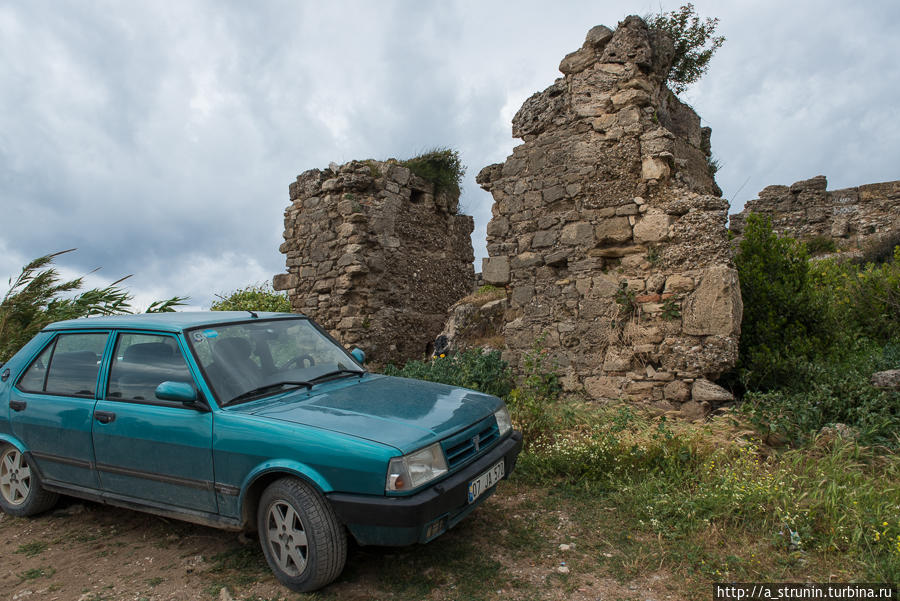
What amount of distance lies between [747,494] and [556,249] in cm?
333

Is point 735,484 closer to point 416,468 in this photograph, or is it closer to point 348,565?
point 416,468

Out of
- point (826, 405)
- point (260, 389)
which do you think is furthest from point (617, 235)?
point (260, 389)

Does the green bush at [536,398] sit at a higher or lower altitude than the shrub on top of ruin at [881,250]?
lower

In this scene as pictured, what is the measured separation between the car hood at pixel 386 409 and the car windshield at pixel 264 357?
141 mm

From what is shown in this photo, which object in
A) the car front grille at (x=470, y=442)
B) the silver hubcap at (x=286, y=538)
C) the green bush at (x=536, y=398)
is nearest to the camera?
the silver hubcap at (x=286, y=538)

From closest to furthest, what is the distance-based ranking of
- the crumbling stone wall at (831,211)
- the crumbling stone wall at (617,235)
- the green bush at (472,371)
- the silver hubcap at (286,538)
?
the silver hubcap at (286,538) → the crumbling stone wall at (617,235) → the green bush at (472,371) → the crumbling stone wall at (831,211)

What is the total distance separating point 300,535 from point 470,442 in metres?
1.05

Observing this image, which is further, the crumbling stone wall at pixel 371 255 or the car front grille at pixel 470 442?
the crumbling stone wall at pixel 371 255

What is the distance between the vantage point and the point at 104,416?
135 inches

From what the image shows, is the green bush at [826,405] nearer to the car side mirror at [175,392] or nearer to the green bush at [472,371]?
the green bush at [472,371]

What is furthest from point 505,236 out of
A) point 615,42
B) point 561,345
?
point 615,42

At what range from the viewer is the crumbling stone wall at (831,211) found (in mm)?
12820

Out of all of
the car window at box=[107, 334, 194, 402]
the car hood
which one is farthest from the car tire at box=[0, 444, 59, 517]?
the car hood

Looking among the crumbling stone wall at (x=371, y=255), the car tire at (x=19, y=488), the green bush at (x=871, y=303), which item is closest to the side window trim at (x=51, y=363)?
the car tire at (x=19, y=488)
